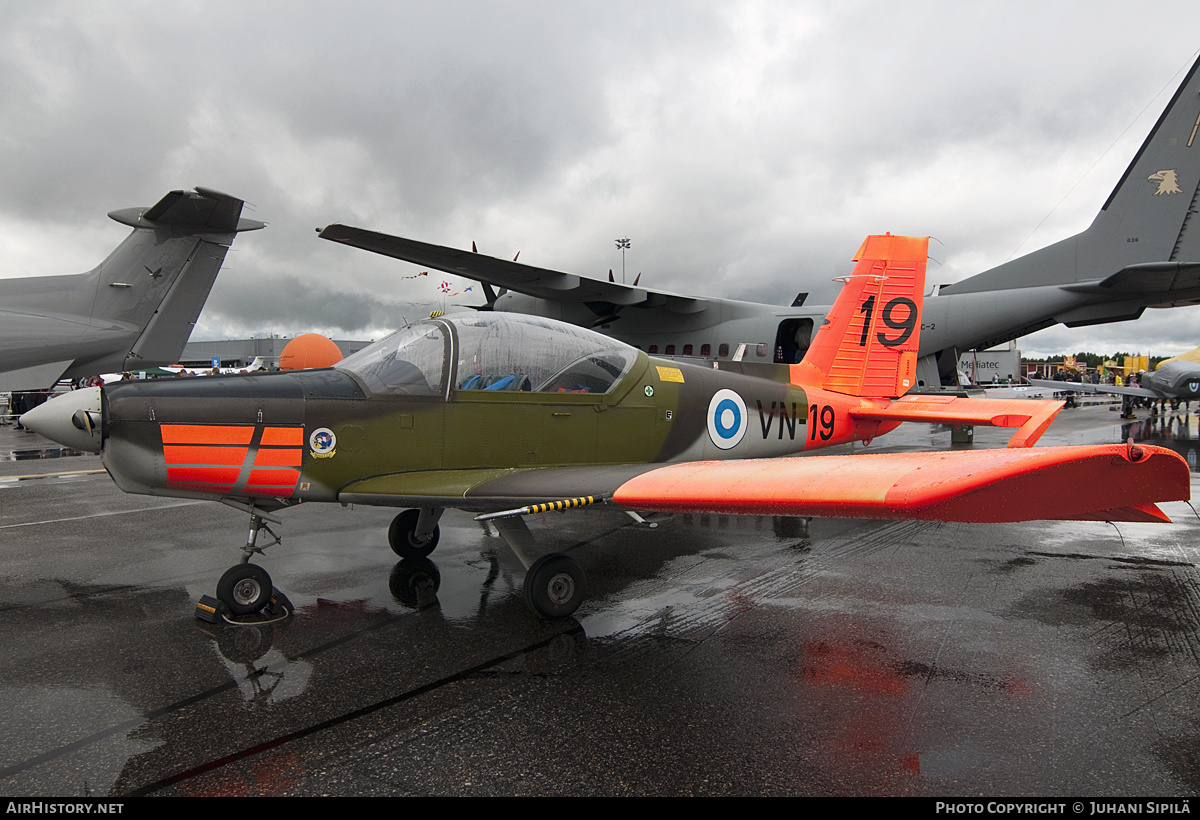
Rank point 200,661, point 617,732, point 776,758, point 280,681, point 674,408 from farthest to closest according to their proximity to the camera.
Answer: point 674,408 → point 200,661 → point 280,681 → point 617,732 → point 776,758

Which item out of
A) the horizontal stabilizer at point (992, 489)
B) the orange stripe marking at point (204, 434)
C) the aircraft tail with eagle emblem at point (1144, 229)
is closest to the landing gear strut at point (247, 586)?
the orange stripe marking at point (204, 434)

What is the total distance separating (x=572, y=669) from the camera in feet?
11.8

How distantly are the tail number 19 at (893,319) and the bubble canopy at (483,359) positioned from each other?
4184 mm

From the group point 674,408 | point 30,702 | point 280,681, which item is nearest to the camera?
point 30,702

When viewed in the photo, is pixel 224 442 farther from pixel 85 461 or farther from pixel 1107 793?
pixel 85 461

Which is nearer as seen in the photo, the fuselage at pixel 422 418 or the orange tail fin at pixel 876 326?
the fuselage at pixel 422 418

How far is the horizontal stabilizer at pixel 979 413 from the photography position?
5808 millimetres

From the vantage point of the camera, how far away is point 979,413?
670cm

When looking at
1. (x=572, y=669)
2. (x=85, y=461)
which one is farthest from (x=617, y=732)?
(x=85, y=461)

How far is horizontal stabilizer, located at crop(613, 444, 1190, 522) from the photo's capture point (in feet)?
8.89

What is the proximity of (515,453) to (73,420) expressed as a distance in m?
2.83

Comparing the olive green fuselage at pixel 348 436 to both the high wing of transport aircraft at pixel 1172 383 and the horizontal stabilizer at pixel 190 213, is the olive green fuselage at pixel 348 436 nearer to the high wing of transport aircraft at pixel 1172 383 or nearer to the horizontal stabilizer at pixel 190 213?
the horizontal stabilizer at pixel 190 213

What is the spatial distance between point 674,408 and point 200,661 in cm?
388

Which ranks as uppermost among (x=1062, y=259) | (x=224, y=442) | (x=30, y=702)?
(x=1062, y=259)
